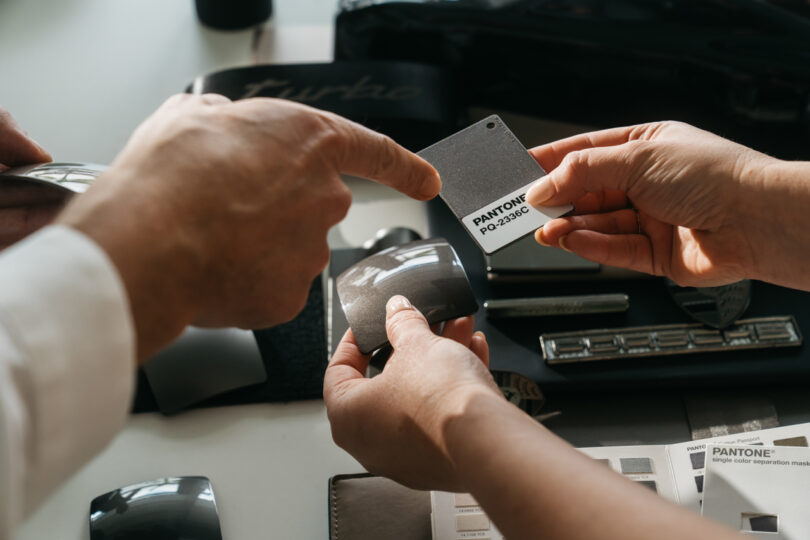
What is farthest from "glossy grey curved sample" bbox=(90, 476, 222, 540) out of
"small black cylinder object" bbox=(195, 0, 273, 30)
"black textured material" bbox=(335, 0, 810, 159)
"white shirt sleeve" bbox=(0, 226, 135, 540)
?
"small black cylinder object" bbox=(195, 0, 273, 30)

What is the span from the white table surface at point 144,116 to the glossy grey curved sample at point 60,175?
280mm

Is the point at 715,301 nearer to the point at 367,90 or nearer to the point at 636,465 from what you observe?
the point at 636,465

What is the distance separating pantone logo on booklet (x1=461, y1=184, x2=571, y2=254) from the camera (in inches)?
26.0

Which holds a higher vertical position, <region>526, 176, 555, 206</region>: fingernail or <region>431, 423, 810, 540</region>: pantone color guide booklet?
<region>526, 176, 555, 206</region>: fingernail

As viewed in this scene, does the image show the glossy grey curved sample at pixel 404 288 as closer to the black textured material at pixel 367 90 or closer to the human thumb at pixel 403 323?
the human thumb at pixel 403 323

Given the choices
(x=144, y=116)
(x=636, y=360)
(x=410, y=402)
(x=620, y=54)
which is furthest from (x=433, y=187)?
(x=144, y=116)

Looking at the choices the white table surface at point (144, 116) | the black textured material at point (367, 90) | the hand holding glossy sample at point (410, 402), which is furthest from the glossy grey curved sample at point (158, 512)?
the black textured material at point (367, 90)

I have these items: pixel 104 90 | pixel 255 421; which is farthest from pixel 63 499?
pixel 104 90

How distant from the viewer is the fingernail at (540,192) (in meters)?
Answer: 0.66

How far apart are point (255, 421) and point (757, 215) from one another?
0.58m

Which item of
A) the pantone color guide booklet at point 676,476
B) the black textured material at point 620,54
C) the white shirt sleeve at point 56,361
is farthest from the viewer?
the black textured material at point 620,54

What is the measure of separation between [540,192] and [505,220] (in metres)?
0.04

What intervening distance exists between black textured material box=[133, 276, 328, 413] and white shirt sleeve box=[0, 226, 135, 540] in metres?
0.38

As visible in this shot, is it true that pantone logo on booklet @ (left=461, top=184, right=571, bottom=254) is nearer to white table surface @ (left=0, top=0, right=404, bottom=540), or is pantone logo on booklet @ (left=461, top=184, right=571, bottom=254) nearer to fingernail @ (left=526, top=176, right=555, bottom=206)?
fingernail @ (left=526, top=176, right=555, bottom=206)
